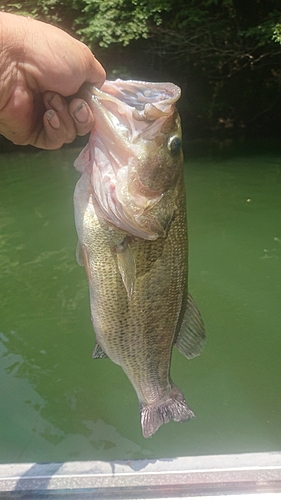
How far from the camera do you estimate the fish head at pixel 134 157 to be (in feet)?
5.97

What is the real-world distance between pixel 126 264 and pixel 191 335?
498 millimetres

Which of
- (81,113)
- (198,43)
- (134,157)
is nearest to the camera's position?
(81,113)

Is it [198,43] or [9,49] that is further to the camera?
[198,43]

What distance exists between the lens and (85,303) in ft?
17.8

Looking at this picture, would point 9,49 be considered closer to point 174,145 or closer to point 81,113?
point 81,113

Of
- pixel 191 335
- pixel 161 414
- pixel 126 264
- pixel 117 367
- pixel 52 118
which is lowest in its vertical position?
pixel 117 367

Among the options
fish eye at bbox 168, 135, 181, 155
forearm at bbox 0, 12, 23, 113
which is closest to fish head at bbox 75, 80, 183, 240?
fish eye at bbox 168, 135, 181, 155

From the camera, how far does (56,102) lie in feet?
5.87

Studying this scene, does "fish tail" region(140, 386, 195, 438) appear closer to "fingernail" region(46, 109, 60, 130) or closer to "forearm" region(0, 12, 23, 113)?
"fingernail" region(46, 109, 60, 130)

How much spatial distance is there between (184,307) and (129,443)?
5.97 ft

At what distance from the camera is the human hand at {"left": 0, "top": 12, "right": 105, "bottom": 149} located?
1624 millimetres

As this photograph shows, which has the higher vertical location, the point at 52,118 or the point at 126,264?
the point at 52,118

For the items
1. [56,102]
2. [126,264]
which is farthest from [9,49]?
[126,264]

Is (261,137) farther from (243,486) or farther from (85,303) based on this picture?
(243,486)
